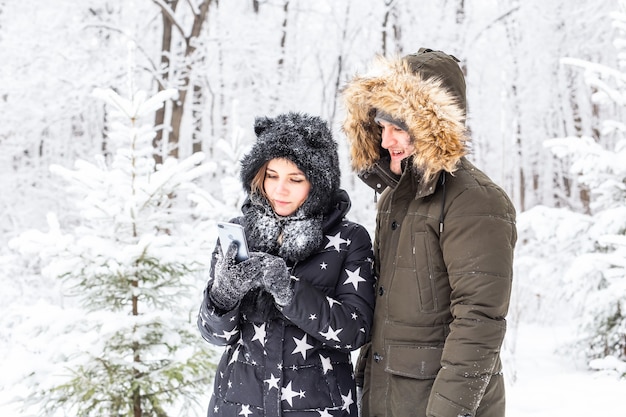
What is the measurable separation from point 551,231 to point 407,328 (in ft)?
16.7

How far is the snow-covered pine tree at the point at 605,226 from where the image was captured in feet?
18.7

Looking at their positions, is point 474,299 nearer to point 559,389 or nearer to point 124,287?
point 124,287

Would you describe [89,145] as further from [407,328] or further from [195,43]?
[407,328]

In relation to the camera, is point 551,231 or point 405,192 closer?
point 405,192

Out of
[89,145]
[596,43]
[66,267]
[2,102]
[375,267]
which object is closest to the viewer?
[375,267]

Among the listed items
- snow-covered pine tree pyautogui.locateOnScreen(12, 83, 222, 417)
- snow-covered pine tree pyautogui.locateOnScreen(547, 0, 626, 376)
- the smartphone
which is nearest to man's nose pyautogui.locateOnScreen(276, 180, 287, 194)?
the smartphone

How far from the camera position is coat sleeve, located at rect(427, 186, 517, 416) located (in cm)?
199

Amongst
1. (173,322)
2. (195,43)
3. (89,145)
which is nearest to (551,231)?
(173,322)

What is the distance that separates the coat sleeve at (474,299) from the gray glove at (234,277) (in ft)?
2.36

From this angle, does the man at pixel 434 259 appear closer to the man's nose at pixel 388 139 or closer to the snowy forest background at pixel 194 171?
the man's nose at pixel 388 139

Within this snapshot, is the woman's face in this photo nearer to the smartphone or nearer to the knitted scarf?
the knitted scarf

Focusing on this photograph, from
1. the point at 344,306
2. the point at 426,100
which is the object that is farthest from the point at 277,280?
the point at 426,100

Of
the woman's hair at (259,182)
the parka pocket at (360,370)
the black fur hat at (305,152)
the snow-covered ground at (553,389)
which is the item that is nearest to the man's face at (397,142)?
the black fur hat at (305,152)

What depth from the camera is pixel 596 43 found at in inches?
582
